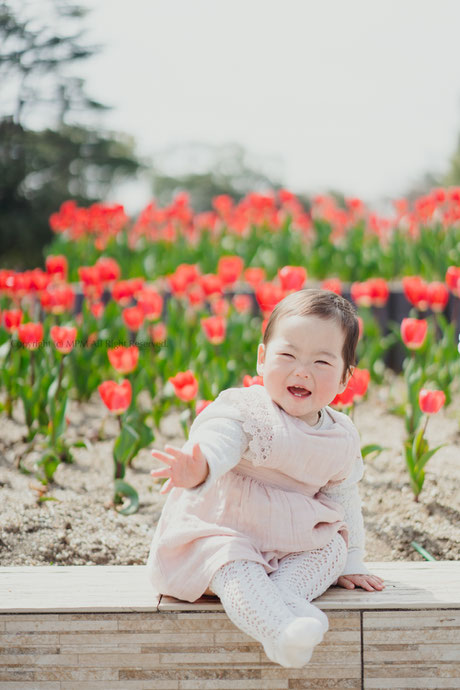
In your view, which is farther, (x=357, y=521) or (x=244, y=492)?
(x=357, y=521)

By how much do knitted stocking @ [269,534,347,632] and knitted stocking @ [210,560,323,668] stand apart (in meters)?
0.04

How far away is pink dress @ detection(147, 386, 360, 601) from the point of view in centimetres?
165

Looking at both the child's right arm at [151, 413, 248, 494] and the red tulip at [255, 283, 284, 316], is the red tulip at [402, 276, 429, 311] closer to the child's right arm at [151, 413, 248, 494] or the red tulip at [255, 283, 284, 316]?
the red tulip at [255, 283, 284, 316]

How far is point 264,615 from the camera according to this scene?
1.49 metres

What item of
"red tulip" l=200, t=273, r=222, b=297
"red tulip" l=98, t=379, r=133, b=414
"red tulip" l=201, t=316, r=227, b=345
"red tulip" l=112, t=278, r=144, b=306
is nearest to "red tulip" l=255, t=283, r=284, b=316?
"red tulip" l=201, t=316, r=227, b=345

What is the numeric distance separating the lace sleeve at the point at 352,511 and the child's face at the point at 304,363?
0.72ft

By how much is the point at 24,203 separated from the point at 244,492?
7.89 m

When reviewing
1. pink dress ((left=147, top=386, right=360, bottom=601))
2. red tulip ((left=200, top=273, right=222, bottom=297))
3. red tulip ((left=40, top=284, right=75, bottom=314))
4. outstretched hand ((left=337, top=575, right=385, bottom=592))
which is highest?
red tulip ((left=200, top=273, right=222, bottom=297))

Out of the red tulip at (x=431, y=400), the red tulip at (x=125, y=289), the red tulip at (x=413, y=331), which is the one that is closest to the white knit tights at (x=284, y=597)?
the red tulip at (x=431, y=400)

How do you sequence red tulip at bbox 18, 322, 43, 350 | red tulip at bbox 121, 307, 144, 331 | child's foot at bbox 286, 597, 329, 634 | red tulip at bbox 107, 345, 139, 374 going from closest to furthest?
child's foot at bbox 286, 597, 329, 634
red tulip at bbox 107, 345, 139, 374
red tulip at bbox 18, 322, 43, 350
red tulip at bbox 121, 307, 144, 331

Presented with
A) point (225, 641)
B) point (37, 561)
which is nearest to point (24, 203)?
point (37, 561)

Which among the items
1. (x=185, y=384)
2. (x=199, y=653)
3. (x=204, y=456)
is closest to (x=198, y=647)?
(x=199, y=653)

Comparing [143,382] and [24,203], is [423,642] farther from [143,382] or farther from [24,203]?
[24,203]

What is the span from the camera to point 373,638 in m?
1.68
